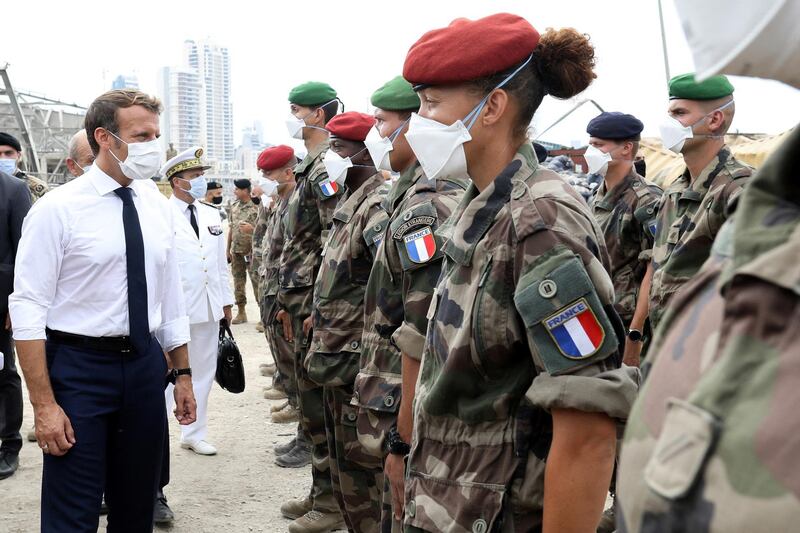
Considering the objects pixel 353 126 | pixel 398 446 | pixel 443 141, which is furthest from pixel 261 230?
pixel 443 141

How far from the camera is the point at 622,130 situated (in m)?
5.68

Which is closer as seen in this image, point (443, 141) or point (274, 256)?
point (443, 141)

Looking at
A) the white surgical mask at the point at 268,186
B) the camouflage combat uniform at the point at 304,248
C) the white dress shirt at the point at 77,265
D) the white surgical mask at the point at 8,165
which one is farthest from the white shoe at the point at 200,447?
the white surgical mask at the point at 268,186

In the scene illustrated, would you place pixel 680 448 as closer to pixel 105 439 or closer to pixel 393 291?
pixel 393 291

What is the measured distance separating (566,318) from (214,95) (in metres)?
76.5

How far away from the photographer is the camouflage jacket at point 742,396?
749mm

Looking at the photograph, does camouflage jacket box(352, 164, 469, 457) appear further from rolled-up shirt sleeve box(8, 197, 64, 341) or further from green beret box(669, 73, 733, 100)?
green beret box(669, 73, 733, 100)

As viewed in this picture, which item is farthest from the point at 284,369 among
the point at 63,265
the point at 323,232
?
the point at 63,265

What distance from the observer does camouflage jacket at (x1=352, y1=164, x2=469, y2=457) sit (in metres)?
2.82

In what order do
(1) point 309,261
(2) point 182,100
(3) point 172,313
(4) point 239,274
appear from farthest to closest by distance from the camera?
(2) point 182,100 → (4) point 239,274 → (1) point 309,261 → (3) point 172,313

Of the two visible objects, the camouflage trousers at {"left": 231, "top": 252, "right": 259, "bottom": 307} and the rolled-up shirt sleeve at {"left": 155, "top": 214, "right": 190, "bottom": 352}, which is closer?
the rolled-up shirt sleeve at {"left": 155, "top": 214, "right": 190, "bottom": 352}

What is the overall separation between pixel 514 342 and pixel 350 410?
7.04 ft

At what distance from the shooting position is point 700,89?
454cm

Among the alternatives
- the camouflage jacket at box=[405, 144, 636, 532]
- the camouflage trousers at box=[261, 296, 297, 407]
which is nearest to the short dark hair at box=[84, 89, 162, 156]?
the camouflage jacket at box=[405, 144, 636, 532]
